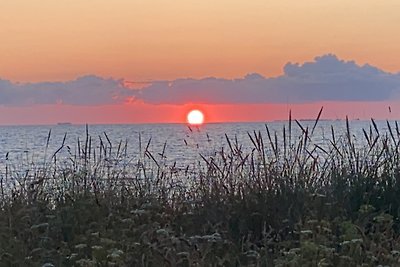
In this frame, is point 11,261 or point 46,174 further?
point 46,174

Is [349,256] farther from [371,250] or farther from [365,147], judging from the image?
[365,147]

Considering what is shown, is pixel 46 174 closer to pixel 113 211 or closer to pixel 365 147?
pixel 113 211

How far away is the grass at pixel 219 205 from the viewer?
5727 millimetres

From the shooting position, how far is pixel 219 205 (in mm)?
7551

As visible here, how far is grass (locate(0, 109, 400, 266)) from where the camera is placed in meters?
5.73

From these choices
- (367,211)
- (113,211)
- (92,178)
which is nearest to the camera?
(367,211)

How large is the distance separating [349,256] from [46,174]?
4.40m

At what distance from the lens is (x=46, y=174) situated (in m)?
8.49

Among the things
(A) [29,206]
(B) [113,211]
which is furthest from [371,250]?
(A) [29,206]

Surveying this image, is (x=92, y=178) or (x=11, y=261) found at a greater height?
(x=92, y=178)

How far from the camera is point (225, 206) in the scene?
7488 millimetres

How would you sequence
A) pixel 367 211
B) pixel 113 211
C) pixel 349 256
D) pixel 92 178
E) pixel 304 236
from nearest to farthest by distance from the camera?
pixel 349 256 → pixel 304 236 → pixel 367 211 → pixel 113 211 → pixel 92 178

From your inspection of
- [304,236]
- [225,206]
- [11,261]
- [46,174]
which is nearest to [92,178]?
[46,174]

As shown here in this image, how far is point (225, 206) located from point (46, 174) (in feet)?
8.03
